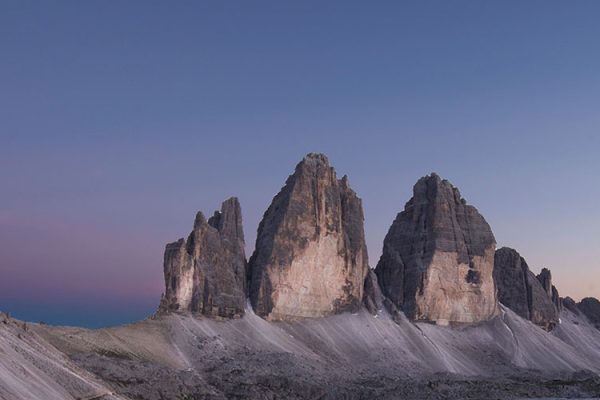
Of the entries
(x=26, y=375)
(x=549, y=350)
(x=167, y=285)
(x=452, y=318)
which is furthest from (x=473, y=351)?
(x=26, y=375)

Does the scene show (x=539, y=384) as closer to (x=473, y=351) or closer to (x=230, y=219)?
(x=473, y=351)

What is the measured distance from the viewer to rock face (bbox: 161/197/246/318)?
11425 centimetres

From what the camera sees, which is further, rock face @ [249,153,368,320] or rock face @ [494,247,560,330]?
rock face @ [494,247,560,330]

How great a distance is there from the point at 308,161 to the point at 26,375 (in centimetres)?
9169

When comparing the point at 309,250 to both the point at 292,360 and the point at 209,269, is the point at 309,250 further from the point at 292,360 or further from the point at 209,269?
the point at 292,360

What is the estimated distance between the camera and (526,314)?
181 metres

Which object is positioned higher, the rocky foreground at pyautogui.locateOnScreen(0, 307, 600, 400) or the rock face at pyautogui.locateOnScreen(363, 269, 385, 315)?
the rock face at pyautogui.locateOnScreen(363, 269, 385, 315)

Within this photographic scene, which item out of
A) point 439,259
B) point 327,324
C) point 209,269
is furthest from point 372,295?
point 209,269

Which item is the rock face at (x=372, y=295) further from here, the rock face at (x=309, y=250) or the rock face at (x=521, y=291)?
the rock face at (x=521, y=291)

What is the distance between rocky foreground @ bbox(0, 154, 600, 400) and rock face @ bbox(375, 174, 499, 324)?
0.33 metres

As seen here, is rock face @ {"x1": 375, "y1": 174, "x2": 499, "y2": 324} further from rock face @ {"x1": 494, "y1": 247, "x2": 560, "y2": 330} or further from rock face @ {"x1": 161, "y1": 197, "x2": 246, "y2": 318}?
rock face @ {"x1": 161, "y1": 197, "x2": 246, "y2": 318}

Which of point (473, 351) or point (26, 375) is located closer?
point (26, 375)

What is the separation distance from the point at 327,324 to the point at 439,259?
36716 millimetres

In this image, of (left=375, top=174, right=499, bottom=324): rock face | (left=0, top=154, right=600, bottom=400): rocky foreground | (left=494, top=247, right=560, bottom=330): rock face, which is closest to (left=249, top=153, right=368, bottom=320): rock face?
(left=0, top=154, right=600, bottom=400): rocky foreground
